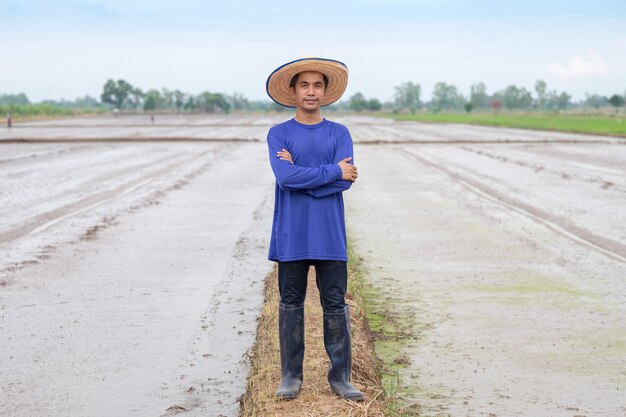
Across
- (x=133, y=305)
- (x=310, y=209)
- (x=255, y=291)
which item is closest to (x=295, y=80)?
(x=310, y=209)

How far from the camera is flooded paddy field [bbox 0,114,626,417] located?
5.74 m

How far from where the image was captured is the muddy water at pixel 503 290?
18.8 ft

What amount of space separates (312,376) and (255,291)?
129 inches

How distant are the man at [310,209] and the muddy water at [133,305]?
2.59 ft

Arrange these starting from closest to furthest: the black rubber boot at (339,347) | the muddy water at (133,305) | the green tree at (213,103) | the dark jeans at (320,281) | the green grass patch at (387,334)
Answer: the dark jeans at (320,281) → the black rubber boot at (339,347) → the green grass patch at (387,334) → the muddy water at (133,305) → the green tree at (213,103)

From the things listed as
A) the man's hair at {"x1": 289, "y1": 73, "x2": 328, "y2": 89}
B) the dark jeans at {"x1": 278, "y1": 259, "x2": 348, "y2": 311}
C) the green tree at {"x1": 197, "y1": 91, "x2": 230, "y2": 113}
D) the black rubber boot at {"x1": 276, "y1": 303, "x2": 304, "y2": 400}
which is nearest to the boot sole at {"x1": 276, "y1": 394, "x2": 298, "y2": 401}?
the black rubber boot at {"x1": 276, "y1": 303, "x2": 304, "y2": 400}

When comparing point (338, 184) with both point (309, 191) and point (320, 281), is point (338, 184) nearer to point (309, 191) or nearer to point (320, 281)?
point (309, 191)

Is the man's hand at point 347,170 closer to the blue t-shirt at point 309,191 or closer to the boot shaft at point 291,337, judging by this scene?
the blue t-shirt at point 309,191

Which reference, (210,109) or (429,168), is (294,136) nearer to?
(429,168)

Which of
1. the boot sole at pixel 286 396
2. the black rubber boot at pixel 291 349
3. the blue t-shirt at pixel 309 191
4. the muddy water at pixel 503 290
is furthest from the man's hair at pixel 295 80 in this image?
the muddy water at pixel 503 290

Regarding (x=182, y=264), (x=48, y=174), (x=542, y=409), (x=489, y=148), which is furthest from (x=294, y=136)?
(x=489, y=148)

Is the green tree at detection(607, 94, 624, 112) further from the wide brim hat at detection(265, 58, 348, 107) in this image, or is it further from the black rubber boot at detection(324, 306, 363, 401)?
the black rubber boot at detection(324, 306, 363, 401)

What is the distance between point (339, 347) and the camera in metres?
4.89

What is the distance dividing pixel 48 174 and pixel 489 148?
18.0m
